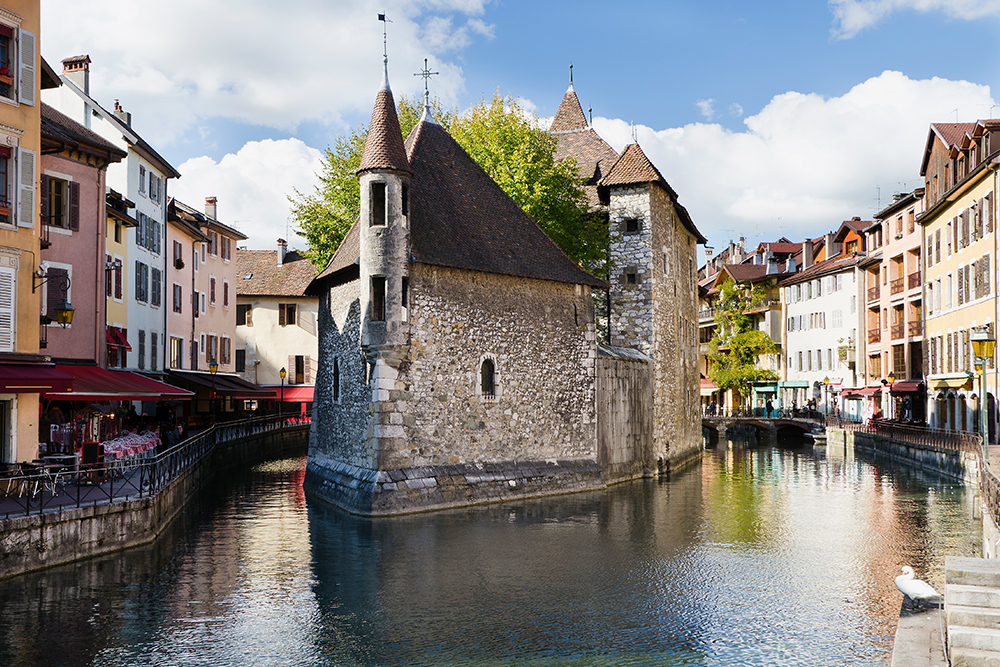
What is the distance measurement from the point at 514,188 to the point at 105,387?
1662 centimetres

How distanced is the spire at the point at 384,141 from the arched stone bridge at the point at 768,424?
37.7 meters

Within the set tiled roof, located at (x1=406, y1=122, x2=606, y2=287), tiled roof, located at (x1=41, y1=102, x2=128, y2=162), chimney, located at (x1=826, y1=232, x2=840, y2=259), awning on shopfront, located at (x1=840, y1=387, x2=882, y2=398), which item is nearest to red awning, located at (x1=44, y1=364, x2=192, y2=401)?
tiled roof, located at (x1=41, y1=102, x2=128, y2=162)

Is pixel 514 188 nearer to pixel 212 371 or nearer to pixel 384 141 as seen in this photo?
pixel 384 141

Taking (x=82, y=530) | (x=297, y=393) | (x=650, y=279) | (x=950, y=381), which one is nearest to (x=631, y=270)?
(x=650, y=279)

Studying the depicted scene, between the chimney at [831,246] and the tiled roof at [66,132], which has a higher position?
the chimney at [831,246]

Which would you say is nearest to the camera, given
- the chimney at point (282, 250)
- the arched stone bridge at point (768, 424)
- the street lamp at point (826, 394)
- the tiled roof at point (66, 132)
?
the tiled roof at point (66, 132)

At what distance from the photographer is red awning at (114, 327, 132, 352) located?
2899 centimetres

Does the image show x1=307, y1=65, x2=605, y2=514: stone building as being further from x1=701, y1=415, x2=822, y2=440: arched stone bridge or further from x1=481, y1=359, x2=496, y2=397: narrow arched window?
x1=701, y1=415, x2=822, y2=440: arched stone bridge

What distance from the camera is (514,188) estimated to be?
3158cm

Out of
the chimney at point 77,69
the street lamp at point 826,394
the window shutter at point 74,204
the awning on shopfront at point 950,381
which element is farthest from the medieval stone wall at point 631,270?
the street lamp at point 826,394

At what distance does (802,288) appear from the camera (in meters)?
62.2

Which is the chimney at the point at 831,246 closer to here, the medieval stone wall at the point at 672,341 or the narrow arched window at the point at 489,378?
the medieval stone wall at the point at 672,341

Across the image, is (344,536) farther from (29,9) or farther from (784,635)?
(29,9)

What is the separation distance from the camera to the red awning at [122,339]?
2899 centimetres
